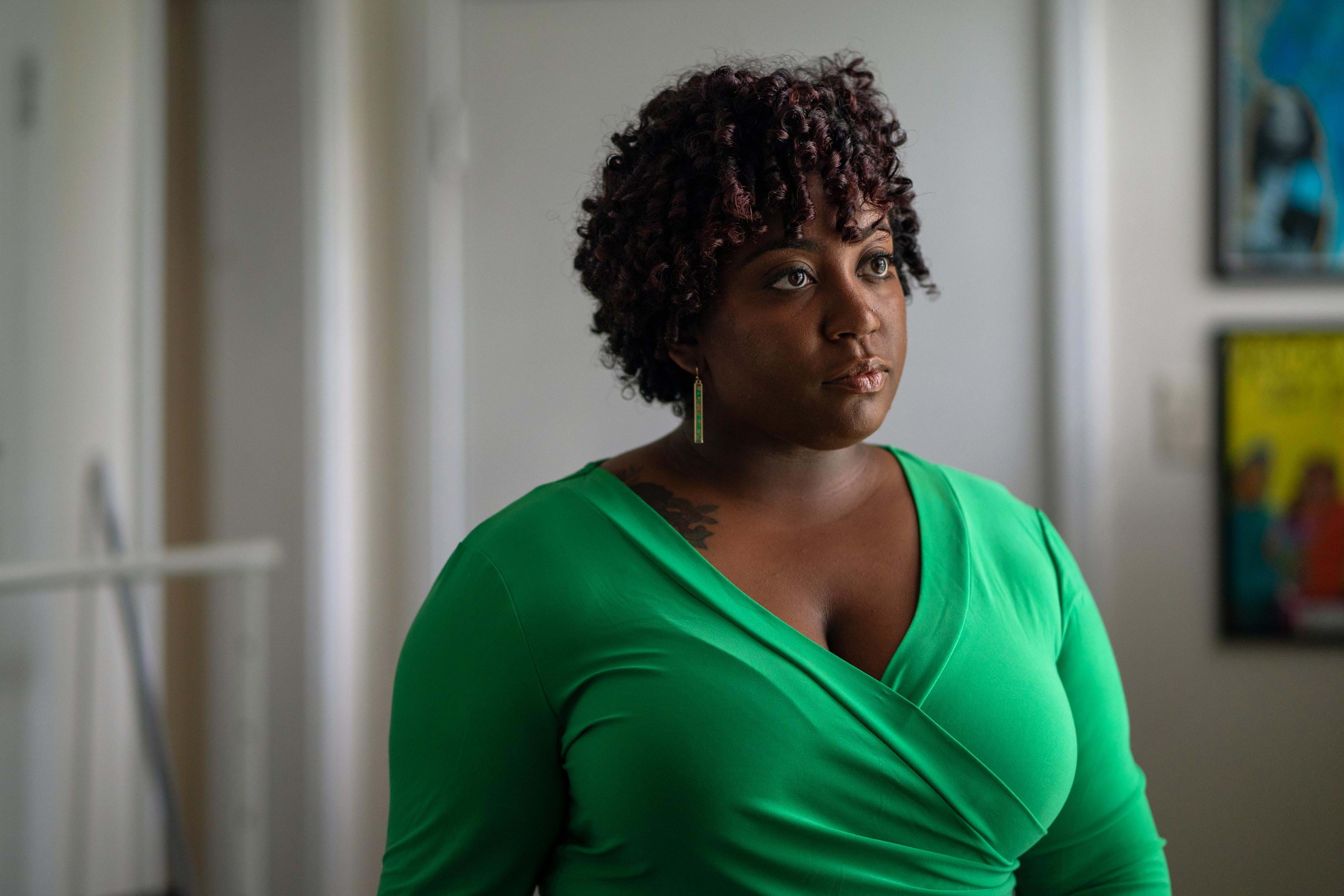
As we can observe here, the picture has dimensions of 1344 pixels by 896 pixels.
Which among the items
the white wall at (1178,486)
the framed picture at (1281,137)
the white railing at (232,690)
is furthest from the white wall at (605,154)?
the white railing at (232,690)

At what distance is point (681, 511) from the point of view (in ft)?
2.55

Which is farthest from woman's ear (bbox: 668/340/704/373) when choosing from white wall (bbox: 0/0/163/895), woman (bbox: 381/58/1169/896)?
white wall (bbox: 0/0/163/895)

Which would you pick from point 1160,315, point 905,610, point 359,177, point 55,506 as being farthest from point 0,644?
A: point 1160,315

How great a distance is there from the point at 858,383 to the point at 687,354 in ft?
0.48

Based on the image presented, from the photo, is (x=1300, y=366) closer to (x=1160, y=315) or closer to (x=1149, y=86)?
(x=1160, y=315)

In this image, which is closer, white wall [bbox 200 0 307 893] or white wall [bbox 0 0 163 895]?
white wall [bbox 0 0 163 895]

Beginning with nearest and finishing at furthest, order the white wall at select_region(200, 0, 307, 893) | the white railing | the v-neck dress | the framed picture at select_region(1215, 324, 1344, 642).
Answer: the v-neck dress < the white railing < the framed picture at select_region(1215, 324, 1344, 642) < the white wall at select_region(200, 0, 307, 893)

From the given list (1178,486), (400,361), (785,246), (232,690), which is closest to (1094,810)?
(785,246)

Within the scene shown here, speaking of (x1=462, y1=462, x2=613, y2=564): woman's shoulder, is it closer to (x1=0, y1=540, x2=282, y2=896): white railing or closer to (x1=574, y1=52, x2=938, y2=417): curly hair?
(x1=574, y1=52, x2=938, y2=417): curly hair

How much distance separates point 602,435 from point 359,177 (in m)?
0.71

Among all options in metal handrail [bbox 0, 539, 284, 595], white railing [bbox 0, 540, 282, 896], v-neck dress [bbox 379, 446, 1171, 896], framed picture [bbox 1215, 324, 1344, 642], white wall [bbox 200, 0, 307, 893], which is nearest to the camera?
v-neck dress [bbox 379, 446, 1171, 896]

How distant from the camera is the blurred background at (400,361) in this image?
1803mm

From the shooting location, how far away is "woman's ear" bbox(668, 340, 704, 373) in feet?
2.56

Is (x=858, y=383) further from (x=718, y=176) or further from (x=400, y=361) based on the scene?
(x=400, y=361)
